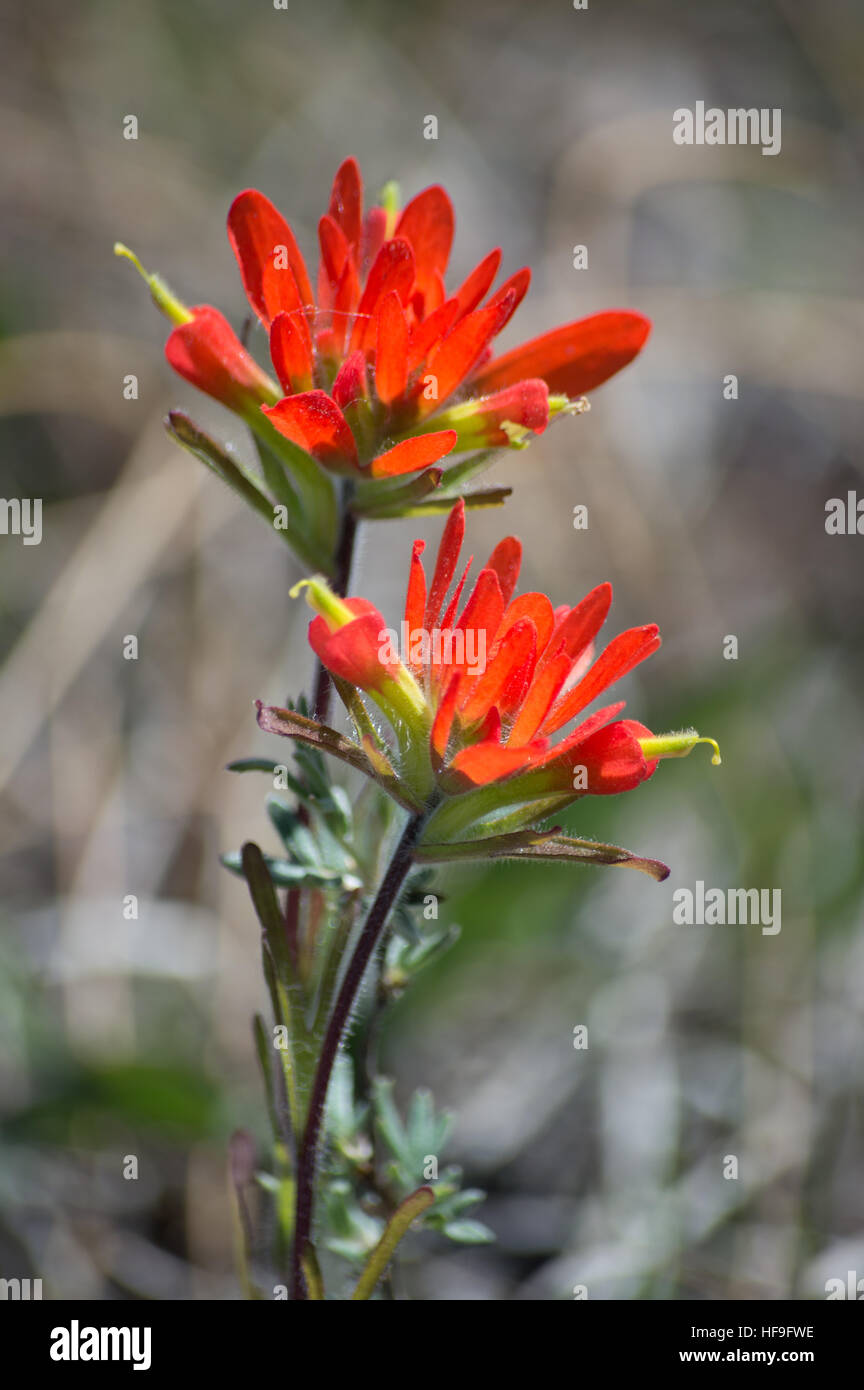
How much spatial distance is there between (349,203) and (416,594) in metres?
0.47

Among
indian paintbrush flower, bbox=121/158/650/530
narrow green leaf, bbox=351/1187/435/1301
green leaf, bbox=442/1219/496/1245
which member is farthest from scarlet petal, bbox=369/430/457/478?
green leaf, bbox=442/1219/496/1245

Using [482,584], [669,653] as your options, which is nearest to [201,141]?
[669,653]

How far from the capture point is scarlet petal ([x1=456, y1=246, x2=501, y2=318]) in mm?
1097

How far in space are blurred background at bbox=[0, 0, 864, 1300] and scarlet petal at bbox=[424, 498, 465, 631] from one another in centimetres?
43

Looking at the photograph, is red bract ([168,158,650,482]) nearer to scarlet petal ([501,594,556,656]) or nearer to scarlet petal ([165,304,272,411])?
scarlet petal ([165,304,272,411])

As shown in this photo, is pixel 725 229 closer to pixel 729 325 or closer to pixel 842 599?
pixel 729 325

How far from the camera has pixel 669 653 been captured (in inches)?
130

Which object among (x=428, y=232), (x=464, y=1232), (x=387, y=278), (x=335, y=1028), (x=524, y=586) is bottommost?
(x=464, y=1232)

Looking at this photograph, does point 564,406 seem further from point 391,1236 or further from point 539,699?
point 391,1236

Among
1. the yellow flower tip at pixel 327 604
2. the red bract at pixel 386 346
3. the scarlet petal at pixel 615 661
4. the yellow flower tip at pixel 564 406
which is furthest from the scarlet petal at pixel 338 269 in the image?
the scarlet petal at pixel 615 661

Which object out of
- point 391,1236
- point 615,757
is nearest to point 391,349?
point 615,757

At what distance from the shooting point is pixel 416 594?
997 mm

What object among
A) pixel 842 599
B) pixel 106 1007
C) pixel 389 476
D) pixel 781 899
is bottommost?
pixel 106 1007

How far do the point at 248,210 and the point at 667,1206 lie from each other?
1942mm
